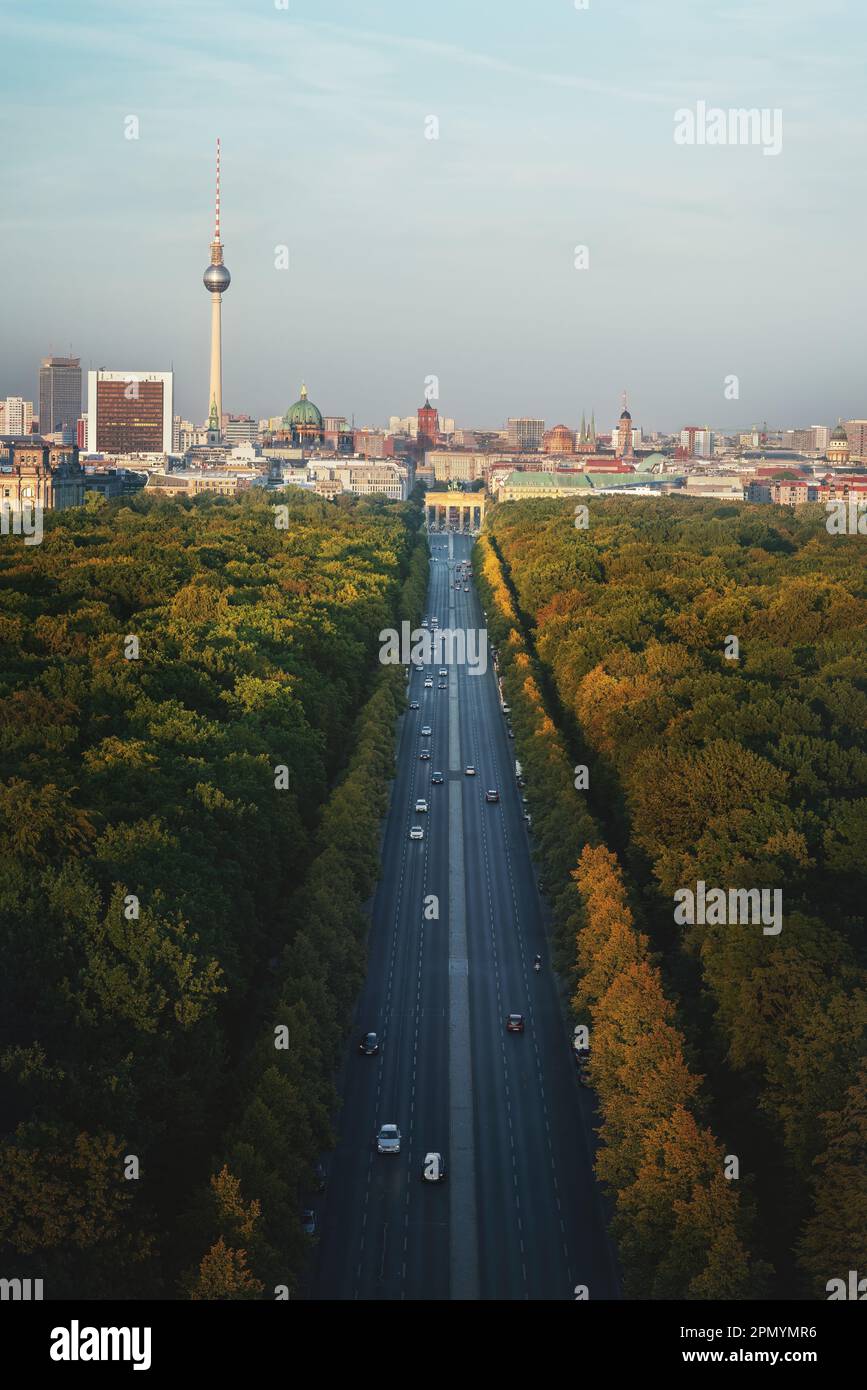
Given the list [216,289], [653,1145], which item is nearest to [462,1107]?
[653,1145]

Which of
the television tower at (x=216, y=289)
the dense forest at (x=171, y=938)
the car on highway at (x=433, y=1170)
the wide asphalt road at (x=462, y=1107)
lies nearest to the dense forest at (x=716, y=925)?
the wide asphalt road at (x=462, y=1107)

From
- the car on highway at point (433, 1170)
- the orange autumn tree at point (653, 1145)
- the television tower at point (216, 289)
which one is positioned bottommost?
the car on highway at point (433, 1170)

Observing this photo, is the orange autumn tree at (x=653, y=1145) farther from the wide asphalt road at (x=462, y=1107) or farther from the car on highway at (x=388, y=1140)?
the car on highway at (x=388, y=1140)

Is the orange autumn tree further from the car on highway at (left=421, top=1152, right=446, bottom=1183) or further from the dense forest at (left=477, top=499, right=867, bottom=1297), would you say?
the car on highway at (left=421, top=1152, right=446, bottom=1183)

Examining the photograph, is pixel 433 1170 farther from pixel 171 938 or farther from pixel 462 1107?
pixel 171 938

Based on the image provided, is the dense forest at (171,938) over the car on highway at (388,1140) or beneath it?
over
